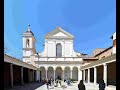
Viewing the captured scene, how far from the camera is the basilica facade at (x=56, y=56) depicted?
5269cm

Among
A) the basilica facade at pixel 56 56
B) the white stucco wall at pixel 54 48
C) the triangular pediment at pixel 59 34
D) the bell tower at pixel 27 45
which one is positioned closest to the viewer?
the basilica facade at pixel 56 56

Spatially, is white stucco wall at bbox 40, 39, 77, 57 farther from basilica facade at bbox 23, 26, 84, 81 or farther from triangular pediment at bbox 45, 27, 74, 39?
triangular pediment at bbox 45, 27, 74, 39

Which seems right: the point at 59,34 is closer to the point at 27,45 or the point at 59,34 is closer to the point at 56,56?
→ the point at 56,56

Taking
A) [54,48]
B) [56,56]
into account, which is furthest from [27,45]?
[56,56]

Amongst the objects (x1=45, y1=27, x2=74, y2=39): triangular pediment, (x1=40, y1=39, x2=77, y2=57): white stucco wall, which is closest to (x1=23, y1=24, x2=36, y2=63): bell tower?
(x1=40, y1=39, x2=77, y2=57): white stucco wall

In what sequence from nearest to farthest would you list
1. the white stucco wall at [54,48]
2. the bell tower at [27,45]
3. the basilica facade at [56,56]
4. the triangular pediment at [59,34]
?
1. the basilica facade at [56,56]
2. the bell tower at [27,45]
3. the white stucco wall at [54,48]
4. the triangular pediment at [59,34]

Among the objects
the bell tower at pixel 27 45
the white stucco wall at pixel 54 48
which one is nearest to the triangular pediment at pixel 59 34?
the white stucco wall at pixel 54 48

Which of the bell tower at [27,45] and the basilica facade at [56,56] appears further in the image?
the bell tower at [27,45]

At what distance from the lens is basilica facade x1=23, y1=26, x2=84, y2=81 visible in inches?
2074

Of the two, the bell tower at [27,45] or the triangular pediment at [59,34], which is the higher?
the triangular pediment at [59,34]

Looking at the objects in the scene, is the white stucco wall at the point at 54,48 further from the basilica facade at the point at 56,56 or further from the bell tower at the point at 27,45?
the bell tower at the point at 27,45

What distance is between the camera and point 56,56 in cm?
5491

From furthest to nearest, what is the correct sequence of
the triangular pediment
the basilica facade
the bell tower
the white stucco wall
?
the triangular pediment → the white stucco wall → the bell tower → the basilica facade

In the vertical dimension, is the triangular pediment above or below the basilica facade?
above
